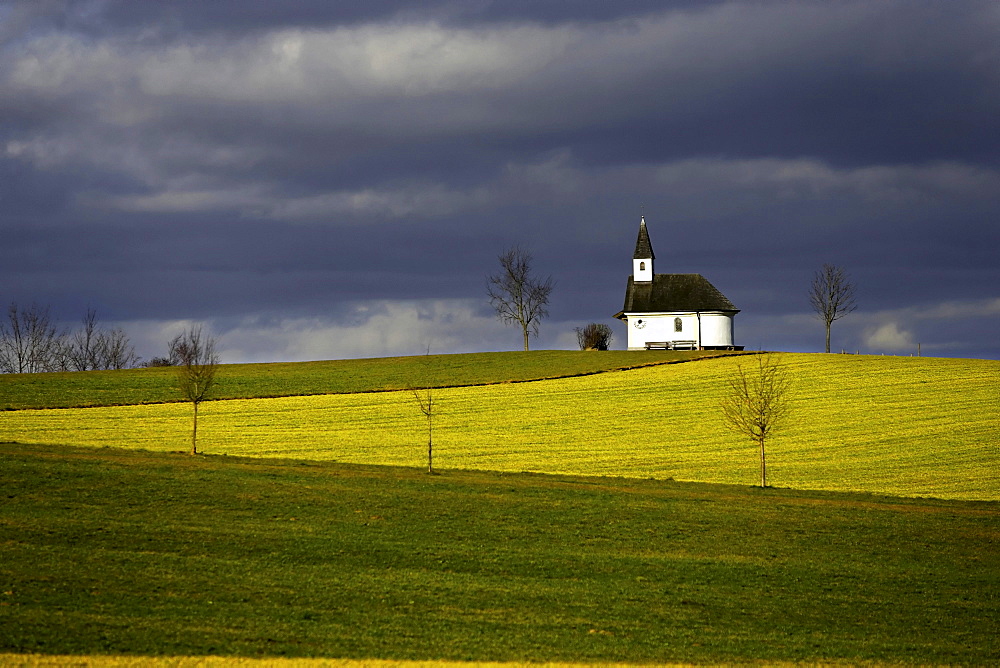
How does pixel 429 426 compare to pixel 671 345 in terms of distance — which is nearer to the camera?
pixel 429 426

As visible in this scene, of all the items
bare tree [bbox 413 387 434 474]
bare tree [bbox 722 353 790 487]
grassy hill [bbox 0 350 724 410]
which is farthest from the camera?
grassy hill [bbox 0 350 724 410]

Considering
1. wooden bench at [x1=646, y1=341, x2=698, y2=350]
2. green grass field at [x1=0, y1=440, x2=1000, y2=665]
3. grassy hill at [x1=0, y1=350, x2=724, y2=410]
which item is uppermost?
wooden bench at [x1=646, y1=341, x2=698, y2=350]

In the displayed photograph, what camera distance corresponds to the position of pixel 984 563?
26562 mm

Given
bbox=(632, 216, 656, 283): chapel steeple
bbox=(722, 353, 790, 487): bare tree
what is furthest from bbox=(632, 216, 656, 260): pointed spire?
bbox=(722, 353, 790, 487): bare tree

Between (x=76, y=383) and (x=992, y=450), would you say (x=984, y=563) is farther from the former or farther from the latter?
(x=76, y=383)

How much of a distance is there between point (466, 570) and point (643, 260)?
8076 cm

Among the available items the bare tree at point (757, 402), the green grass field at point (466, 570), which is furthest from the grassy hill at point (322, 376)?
the green grass field at point (466, 570)

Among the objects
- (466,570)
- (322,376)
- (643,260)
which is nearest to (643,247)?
(643,260)

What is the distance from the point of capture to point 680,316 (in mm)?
97250

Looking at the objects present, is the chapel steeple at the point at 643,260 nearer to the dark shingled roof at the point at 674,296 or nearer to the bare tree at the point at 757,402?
the dark shingled roof at the point at 674,296

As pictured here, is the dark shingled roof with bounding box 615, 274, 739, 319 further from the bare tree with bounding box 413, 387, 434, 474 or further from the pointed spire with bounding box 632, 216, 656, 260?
the bare tree with bounding box 413, 387, 434, 474

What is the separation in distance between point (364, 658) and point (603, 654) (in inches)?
167

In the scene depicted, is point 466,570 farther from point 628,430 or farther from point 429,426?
point 628,430

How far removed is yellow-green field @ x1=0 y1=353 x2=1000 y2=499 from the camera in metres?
43.1
